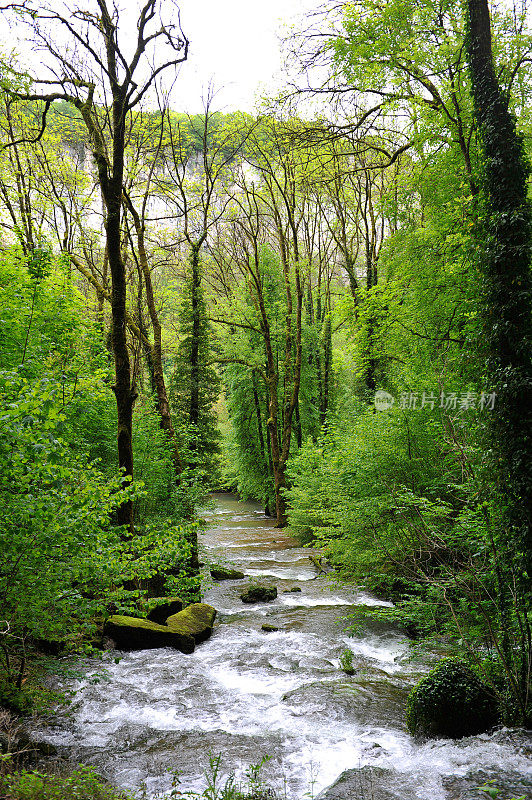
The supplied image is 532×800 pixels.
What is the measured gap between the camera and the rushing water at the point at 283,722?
469cm

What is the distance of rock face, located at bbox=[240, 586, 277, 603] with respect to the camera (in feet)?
39.3

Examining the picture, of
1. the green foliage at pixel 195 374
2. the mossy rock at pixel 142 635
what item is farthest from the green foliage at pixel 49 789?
the green foliage at pixel 195 374

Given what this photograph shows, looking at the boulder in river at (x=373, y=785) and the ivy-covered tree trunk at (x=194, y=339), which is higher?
the ivy-covered tree trunk at (x=194, y=339)

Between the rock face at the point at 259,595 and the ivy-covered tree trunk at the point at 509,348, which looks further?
the rock face at the point at 259,595

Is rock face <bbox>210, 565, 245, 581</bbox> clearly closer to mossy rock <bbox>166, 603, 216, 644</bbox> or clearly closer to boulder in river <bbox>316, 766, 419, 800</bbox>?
mossy rock <bbox>166, 603, 216, 644</bbox>

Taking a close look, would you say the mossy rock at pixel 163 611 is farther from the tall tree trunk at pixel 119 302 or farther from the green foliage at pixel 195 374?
the green foliage at pixel 195 374

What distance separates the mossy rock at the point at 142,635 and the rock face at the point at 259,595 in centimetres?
313

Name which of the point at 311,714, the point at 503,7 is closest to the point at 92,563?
the point at 311,714

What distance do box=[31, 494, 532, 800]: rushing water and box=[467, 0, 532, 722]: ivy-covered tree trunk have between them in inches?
41.8

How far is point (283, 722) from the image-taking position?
607cm

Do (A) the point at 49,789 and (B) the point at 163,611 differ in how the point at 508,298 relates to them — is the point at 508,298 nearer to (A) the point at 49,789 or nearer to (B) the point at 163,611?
(A) the point at 49,789

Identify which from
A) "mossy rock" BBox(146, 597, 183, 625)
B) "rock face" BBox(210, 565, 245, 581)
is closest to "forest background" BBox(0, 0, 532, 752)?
"mossy rock" BBox(146, 597, 183, 625)

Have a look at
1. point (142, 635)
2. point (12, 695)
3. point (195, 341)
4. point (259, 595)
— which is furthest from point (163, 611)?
point (195, 341)

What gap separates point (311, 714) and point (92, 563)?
12.3ft
